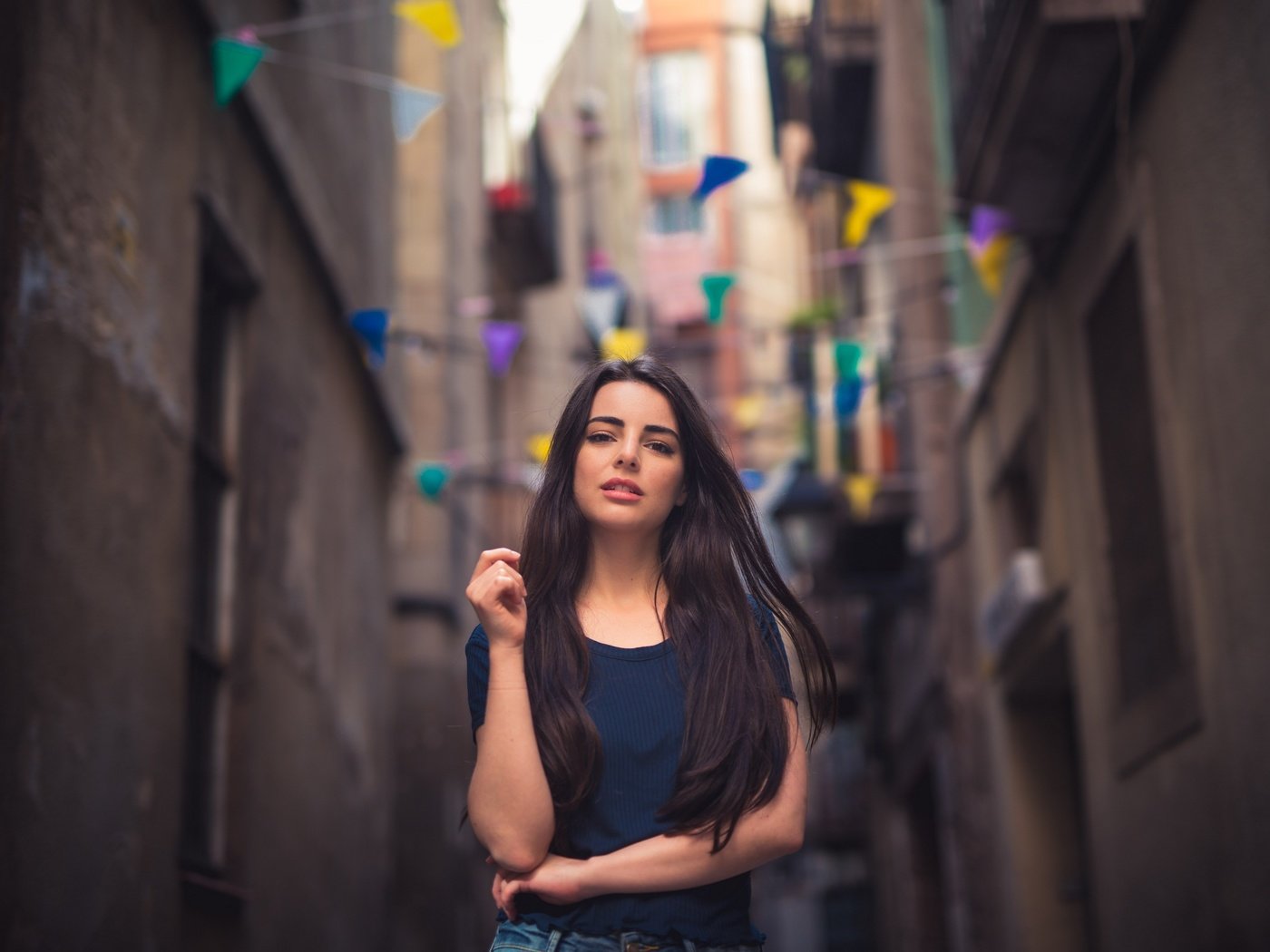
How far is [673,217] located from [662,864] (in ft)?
119

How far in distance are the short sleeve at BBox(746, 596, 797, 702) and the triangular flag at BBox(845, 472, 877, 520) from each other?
461 inches

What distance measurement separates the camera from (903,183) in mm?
14234

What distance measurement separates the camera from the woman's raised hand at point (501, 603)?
10.0ft

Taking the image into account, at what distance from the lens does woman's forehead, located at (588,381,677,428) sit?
3.40 meters

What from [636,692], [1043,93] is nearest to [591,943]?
[636,692]

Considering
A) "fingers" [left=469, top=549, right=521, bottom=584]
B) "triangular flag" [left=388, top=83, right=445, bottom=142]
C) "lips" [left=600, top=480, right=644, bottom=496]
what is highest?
"triangular flag" [left=388, top=83, right=445, bottom=142]

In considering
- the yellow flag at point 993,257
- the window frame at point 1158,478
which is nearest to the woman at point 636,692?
the window frame at point 1158,478

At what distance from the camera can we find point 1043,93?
7.23 metres

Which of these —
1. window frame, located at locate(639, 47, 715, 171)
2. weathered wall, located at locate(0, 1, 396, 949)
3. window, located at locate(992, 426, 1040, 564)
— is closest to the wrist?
weathered wall, located at locate(0, 1, 396, 949)

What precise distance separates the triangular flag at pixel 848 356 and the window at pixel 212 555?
4103 millimetres

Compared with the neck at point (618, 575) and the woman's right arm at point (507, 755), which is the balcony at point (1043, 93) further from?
the woman's right arm at point (507, 755)

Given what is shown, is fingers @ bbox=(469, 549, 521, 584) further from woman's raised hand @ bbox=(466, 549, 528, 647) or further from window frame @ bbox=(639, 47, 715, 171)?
window frame @ bbox=(639, 47, 715, 171)

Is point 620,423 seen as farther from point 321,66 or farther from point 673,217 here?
point 673,217

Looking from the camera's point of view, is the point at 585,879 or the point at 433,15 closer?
the point at 585,879
